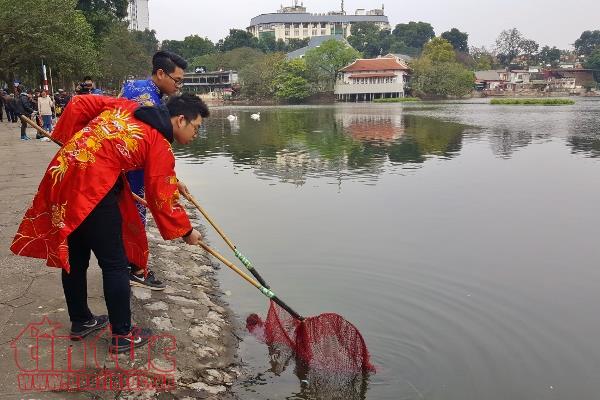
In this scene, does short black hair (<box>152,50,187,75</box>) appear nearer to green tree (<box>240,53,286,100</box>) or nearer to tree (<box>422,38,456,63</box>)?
green tree (<box>240,53,286,100</box>)

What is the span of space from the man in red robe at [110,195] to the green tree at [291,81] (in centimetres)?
7542

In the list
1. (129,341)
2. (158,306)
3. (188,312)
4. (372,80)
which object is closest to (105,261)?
(129,341)

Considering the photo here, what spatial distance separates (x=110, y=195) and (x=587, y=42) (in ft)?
A: 540

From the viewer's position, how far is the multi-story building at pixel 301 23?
502 ft

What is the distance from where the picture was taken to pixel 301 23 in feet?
504

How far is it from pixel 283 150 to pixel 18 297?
14579mm

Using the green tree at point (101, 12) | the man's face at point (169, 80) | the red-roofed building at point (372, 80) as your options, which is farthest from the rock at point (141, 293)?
the red-roofed building at point (372, 80)

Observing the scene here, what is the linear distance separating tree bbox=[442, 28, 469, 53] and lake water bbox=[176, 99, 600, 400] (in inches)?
4618

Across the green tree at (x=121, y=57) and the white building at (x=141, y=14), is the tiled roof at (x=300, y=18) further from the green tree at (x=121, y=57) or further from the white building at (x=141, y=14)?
the green tree at (x=121, y=57)

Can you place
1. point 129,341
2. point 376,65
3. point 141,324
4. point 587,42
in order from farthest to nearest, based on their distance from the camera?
point 587,42 < point 376,65 < point 141,324 < point 129,341

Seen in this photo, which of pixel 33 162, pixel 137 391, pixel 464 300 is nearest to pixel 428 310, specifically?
pixel 464 300

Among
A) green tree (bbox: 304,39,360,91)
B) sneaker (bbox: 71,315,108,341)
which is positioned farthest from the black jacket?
green tree (bbox: 304,39,360,91)

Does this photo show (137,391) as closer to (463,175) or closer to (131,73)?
(463,175)

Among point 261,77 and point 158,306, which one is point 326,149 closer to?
point 158,306
